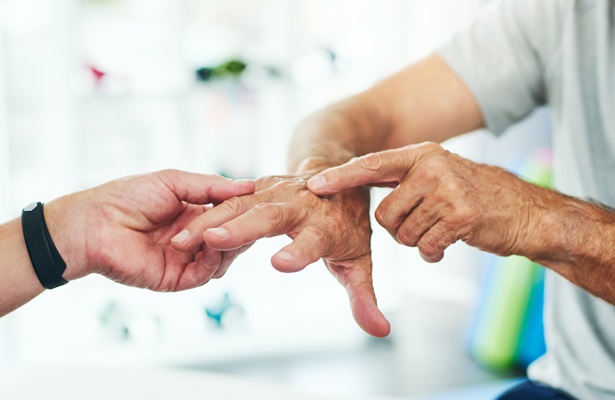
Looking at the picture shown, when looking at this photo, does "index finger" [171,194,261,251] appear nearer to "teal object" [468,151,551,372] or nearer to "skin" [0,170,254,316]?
"skin" [0,170,254,316]

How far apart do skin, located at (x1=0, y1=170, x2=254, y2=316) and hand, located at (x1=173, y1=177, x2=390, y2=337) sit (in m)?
0.08

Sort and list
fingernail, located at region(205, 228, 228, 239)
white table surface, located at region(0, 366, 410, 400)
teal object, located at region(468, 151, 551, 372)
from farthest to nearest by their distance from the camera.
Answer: teal object, located at region(468, 151, 551, 372) < white table surface, located at region(0, 366, 410, 400) < fingernail, located at region(205, 228, 228, 239)

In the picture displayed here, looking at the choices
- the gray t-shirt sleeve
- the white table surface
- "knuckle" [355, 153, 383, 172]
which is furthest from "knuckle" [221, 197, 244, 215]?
the gray t-shirt sleeve

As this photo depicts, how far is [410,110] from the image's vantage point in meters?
1.78

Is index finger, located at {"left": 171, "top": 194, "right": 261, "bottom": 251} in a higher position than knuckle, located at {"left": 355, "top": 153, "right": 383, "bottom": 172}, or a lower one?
lower

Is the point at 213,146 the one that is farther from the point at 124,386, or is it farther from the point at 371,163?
the point at 371,163

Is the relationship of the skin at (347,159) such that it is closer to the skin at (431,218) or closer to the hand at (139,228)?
the skin at (431,218)

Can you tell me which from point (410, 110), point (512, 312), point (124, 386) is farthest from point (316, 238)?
point (512, 312)

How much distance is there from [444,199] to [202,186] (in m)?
0.45

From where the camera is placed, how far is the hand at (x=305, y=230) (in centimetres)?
115

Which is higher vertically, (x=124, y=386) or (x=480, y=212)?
(x=480, y=212)

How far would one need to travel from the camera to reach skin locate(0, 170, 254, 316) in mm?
1196

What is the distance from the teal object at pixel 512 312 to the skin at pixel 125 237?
8.47 feet

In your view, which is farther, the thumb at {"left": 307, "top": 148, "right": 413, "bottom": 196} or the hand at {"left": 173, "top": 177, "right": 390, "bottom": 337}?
the thumb at {"left": 307, "top": 148, "right": 413, "bottom": 196}
